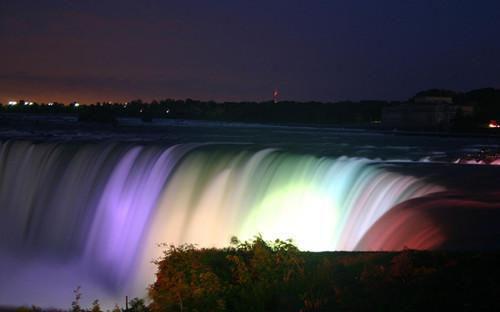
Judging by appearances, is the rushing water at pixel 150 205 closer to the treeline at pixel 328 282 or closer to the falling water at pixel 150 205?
the falling water at pixel 150 205

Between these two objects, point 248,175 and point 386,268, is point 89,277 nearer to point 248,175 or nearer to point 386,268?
point 248,175

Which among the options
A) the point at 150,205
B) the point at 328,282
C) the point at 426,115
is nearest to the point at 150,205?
the point at 150,205

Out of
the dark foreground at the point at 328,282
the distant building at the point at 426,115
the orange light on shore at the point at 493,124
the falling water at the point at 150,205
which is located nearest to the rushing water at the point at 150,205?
the falling water at the point at 150,205

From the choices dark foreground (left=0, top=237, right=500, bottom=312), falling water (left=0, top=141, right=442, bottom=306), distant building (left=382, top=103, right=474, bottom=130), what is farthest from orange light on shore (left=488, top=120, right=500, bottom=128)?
dark foreground (left=0, top=237, right=500, bottom=312)

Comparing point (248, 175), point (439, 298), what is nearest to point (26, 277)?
point (248, 175)

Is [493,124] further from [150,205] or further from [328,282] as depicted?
[328,282]

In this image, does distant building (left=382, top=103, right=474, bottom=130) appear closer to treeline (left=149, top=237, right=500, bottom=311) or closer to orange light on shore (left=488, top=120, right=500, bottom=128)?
orange light on shore (left=488, top=120, right=500, bottom=128)

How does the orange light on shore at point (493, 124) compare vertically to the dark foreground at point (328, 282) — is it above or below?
above
